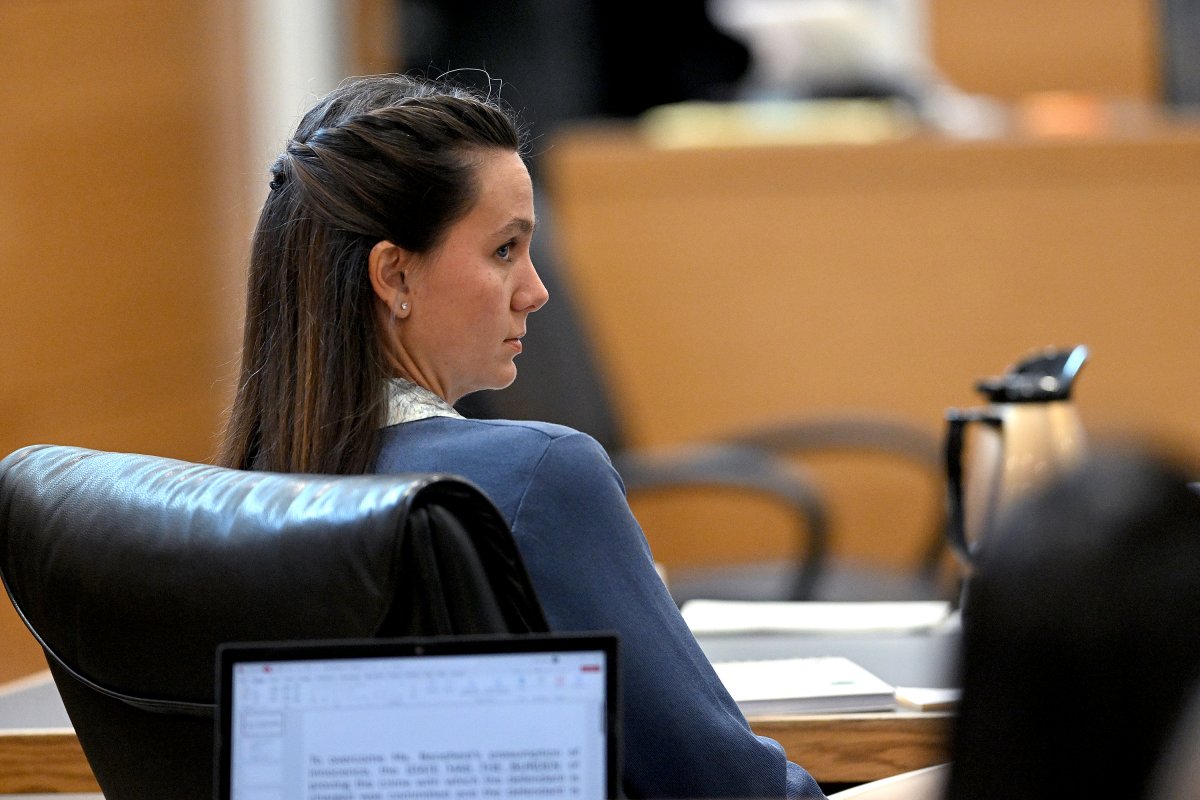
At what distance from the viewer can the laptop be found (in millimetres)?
914

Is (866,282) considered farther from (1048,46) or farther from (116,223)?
(116,223)

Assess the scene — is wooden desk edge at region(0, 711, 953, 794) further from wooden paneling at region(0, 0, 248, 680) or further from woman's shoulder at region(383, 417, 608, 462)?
wooden paneling at region(0, 0, 248, 680)

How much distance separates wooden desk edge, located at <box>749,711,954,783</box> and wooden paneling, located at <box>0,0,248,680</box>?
2.42m

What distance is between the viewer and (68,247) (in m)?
3.88

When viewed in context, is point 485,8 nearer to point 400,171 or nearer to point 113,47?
point 113,47

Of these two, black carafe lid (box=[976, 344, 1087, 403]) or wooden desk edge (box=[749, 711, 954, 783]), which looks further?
black carafe lid (box=[976, 344, 1087, 403])

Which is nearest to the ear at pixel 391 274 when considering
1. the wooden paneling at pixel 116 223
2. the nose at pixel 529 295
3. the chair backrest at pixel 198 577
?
the nose at pixel 529 295

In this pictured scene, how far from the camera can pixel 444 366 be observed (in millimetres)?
1339

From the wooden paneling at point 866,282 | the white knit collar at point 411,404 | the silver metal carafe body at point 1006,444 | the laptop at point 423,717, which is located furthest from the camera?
the wooden paneling at point 866,282

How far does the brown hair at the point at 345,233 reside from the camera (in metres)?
1.28

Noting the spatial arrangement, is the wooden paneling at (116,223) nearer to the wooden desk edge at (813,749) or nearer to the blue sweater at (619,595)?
the wooden desk edge at (813,749)

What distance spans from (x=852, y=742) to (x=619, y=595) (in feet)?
1.29

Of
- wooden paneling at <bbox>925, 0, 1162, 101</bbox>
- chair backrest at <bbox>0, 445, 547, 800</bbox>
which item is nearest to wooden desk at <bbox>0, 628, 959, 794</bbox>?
chair backrest at <bbox>0, 445, 547, 800</bbox>

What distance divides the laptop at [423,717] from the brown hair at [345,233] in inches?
13.3
